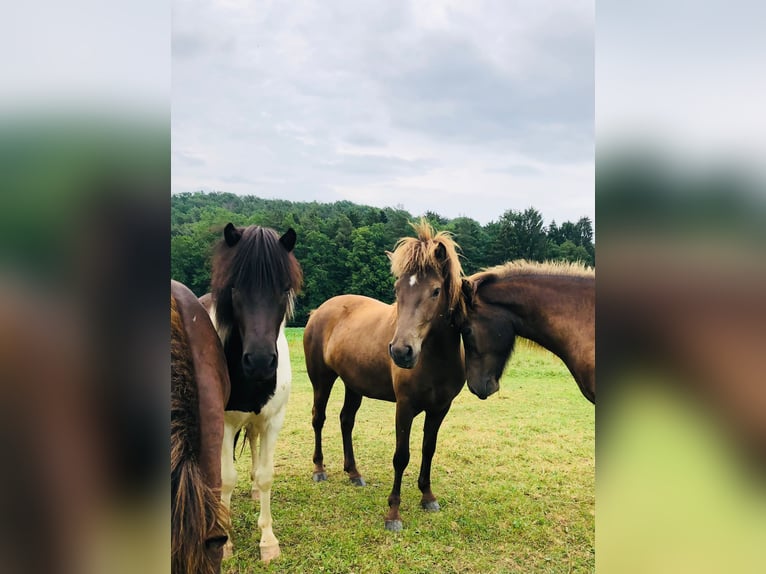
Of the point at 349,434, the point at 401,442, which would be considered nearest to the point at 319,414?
the point at 349,434

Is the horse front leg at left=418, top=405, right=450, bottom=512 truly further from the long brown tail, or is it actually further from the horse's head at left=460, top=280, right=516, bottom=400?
the long brown tail

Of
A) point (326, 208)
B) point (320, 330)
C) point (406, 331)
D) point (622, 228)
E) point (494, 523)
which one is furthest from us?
point (320, 330)

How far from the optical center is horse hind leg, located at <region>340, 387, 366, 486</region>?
4.16 metres

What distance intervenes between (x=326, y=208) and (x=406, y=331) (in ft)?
5.70

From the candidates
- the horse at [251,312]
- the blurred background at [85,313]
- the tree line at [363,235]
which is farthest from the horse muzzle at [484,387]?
the blurred background at [85,313]

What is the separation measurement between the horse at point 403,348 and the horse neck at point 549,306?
35cm

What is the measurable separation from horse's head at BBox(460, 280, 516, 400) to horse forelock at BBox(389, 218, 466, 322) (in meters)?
0.07

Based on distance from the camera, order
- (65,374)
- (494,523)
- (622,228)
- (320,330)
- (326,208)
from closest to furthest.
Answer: (65,374) < (622,228) < (494,523) < (326,208) < (320,330)

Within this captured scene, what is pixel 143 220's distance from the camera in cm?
76

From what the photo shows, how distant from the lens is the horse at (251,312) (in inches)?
92.0

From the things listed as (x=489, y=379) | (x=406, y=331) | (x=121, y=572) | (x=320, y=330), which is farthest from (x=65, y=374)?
(x=320, y=330)

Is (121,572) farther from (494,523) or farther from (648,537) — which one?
(494,523)

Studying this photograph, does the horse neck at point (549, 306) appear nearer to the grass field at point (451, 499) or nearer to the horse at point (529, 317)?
the horse at point (529, 317)

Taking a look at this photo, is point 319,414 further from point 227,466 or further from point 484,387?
A: point 484,387
